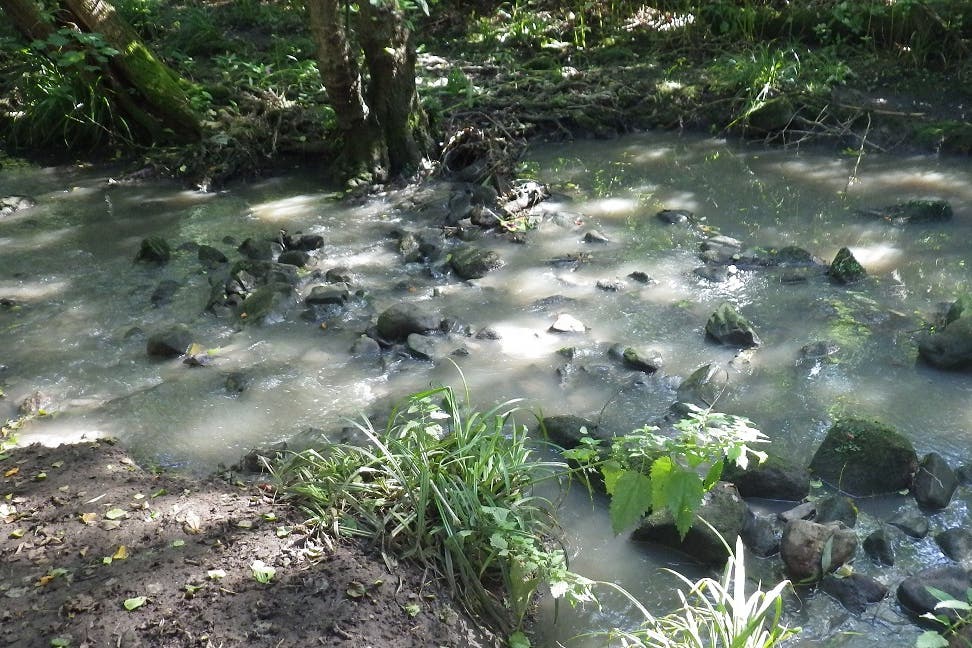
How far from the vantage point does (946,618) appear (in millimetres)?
2488

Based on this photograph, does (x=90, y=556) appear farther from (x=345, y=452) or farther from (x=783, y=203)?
(x=783, y=203)

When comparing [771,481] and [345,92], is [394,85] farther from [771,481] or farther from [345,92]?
[771,481]

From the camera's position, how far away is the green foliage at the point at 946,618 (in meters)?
2.39

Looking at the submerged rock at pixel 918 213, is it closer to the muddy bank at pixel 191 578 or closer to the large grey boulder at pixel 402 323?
the large grey boulder at pixel 402 323

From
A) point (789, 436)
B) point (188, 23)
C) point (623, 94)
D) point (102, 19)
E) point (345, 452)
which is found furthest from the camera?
point (188, 23)

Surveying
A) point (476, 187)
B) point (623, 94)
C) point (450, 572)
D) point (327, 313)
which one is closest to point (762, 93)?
point (623, 94)

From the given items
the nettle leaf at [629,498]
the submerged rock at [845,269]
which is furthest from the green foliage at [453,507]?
the submerged rock at [845,269]

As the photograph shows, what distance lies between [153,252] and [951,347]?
4690mm

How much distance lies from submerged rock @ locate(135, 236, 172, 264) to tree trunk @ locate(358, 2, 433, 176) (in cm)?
216

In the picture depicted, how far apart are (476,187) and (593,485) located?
3.70 m

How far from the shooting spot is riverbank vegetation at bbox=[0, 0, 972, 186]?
7.34m

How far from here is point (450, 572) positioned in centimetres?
277

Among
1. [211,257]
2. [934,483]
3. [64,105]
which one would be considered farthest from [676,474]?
[64,105]

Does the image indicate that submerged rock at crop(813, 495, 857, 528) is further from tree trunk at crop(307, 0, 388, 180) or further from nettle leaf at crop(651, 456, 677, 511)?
tree trunk at crop(307, 0, 388, 180)
